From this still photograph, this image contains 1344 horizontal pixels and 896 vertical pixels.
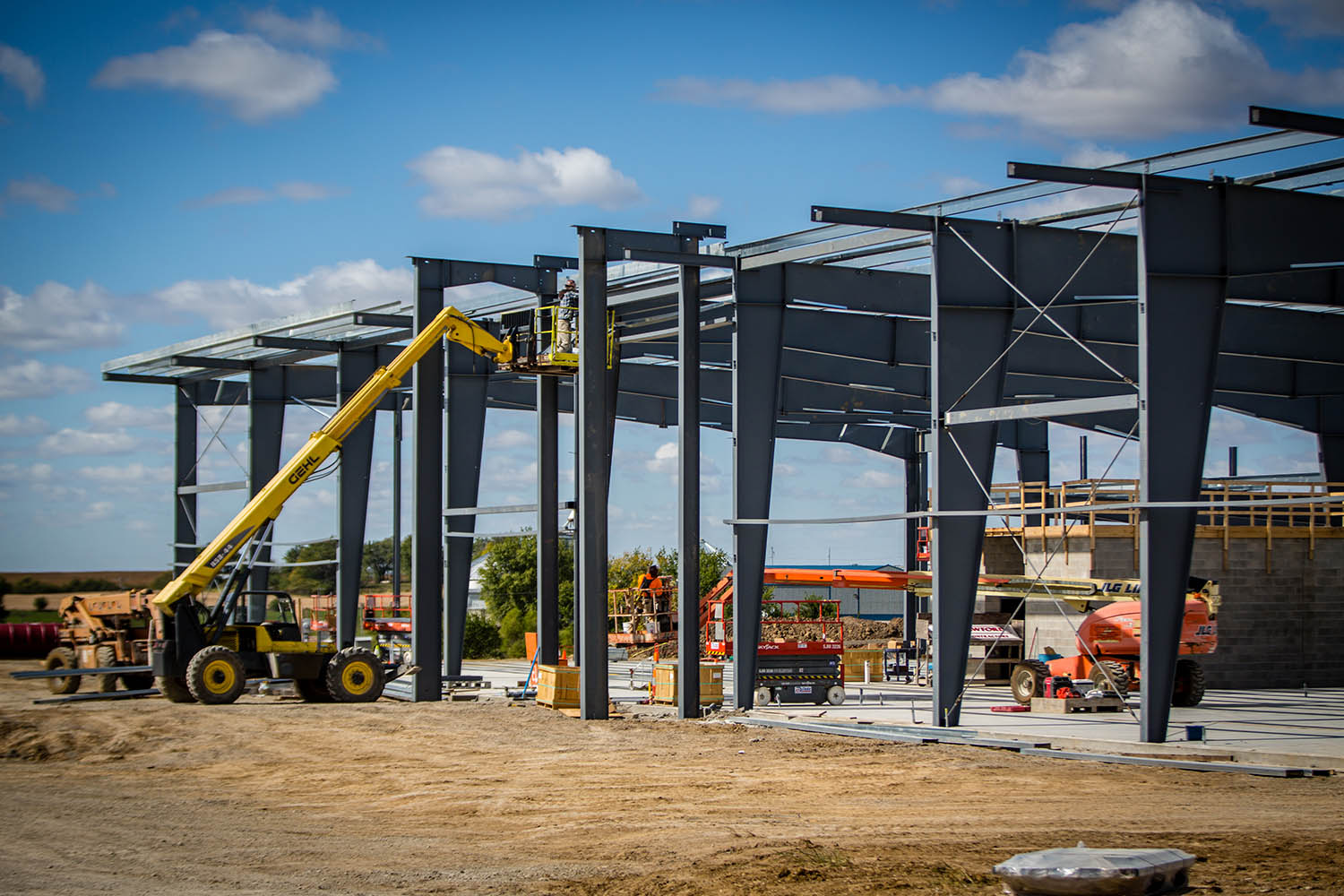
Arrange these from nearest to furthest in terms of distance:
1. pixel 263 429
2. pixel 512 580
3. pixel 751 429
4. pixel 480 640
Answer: pixel 751 429 < pixel 263 429 < pixel 480 640 < pixel 512 580

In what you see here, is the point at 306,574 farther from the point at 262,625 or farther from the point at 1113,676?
the point at 1113,676

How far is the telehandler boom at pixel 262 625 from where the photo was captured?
91.6 feet

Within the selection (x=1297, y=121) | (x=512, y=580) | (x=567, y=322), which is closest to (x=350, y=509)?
(x=567, y=322)

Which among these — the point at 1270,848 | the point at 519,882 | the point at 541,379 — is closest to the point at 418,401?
the point at 541,379

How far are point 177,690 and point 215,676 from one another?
1.41 m

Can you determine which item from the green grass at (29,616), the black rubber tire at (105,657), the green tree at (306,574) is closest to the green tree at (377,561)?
the green tree at (306,574)

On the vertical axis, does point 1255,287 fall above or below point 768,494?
above

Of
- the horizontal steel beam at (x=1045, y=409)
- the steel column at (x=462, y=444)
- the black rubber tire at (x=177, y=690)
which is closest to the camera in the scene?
the horizontal steel beam at (x=1045, y=409)

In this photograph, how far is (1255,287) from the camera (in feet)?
80.0

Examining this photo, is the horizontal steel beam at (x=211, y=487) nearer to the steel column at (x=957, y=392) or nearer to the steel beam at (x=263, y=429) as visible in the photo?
the steel beam at (x=263, y=429)

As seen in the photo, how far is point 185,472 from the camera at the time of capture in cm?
4491

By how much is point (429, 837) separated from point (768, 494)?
1403cm

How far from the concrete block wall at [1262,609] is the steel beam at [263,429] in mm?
23559

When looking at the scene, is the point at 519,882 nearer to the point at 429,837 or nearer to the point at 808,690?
the point at 429,837
